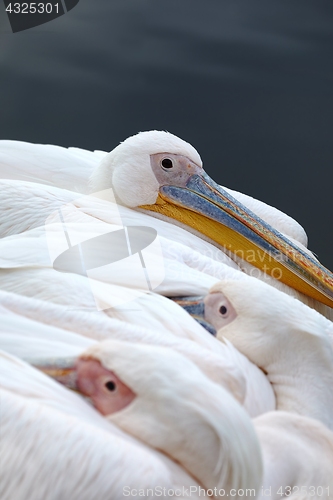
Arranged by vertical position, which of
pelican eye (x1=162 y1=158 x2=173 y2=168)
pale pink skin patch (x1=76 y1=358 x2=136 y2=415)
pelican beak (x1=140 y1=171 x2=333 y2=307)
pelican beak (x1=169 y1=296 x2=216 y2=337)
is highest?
pale pink skin patch (x1=76 y1=358 x2=136 y2=415)

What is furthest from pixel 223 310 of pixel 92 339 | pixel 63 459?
pixel 63 459

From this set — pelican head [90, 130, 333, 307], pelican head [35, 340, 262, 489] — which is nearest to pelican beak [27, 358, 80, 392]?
pelican head [35, 340, 262, 489]

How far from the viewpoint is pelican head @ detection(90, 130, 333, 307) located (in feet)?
10.0

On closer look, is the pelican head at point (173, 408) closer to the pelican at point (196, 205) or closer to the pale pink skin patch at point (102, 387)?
the pale pink skin patch at point (102, 387)

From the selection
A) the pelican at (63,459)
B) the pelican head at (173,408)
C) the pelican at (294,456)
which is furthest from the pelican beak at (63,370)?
the pelican at (294,456)

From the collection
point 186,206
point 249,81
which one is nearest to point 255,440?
point 186,206

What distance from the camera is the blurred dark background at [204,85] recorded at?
4.43 m

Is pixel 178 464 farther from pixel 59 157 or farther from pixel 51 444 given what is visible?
pixel 59 157

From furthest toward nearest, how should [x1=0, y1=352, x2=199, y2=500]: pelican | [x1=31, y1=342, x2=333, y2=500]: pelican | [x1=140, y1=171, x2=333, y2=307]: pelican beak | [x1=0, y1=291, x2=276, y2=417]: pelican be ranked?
[x1=140, y1=171, x2=333, y2=307]: pelican beak → [x1=0, y1=291, x2=276, y2=417]: pelican → [x1=31, y1=342, x2=333, y2=500]: pelican → [x1=0, y1=352, x2=199, y2=500]: pelican

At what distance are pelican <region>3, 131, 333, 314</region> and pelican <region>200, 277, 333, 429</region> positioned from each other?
3.15 feet

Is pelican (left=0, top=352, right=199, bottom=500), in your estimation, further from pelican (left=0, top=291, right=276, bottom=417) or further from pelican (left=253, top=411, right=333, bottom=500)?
pelican (left=253, top=411, right=333, bottom=500)

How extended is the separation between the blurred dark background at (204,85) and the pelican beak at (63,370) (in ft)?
9.09

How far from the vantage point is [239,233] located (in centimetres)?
309

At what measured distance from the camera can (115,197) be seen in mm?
3135
